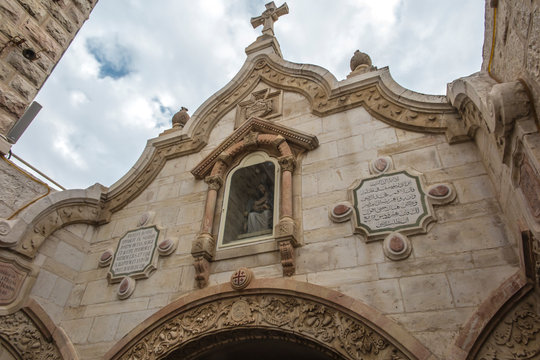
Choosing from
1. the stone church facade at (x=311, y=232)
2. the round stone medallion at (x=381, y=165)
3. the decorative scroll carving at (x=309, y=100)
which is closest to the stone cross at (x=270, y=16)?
the decorative scroll carving at (x=309, y=100)

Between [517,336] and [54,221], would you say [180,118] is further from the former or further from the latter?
[517,336]

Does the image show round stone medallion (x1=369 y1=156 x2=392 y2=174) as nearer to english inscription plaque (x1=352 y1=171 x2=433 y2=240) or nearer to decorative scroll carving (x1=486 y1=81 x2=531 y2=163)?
english inscription plaque (x1=352 y1=171 x2=433 y2=240)

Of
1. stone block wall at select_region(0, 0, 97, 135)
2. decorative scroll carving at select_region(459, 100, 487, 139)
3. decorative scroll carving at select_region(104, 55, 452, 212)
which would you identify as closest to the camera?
stone block wall at select_region(0, 0, 97, 135)

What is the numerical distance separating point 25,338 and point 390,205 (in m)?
5.22

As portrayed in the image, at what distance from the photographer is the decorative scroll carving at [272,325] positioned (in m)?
3.97

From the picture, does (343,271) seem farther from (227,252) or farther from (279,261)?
(227,252)

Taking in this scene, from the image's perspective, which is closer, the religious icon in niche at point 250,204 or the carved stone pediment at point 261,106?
the religious icon in niche at point 250,204

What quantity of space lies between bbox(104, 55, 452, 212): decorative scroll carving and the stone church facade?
3cm

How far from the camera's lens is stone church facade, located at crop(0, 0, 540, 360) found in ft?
12.1

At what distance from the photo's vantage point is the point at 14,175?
6348 mm

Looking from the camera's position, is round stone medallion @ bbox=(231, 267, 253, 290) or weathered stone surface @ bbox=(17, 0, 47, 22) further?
round stone medallion @ bbox=(231, 267, 253, 290)

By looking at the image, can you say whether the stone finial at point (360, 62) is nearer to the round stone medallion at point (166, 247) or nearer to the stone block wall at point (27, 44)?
the round stone medallion at point (166, 247)

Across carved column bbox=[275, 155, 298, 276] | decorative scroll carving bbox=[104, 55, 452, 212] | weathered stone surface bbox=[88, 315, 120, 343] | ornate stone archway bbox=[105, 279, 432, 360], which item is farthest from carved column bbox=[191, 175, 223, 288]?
weathered stone surface bbox=[88, 315, 120, 343]

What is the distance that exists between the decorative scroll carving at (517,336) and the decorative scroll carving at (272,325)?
773 millimetres
